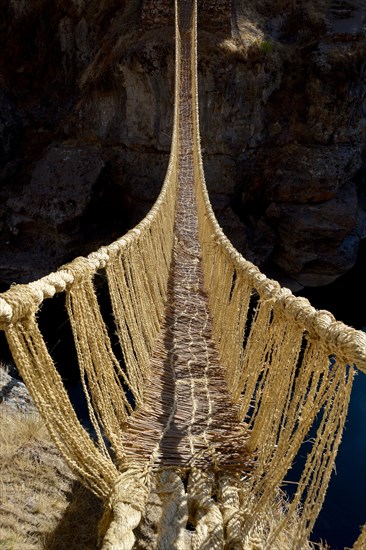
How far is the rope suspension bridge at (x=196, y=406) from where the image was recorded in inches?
48.8

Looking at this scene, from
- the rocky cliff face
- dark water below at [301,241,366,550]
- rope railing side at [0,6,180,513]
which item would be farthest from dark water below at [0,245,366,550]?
the rocky cliff face

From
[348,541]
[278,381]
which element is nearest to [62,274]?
[278,381]

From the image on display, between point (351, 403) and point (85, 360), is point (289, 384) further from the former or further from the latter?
point (351, 403)

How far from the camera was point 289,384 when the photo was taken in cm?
156

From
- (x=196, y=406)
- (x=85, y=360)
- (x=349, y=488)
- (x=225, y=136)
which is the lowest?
(x=349, y=488)

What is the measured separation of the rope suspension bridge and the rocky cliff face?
7.47 meters

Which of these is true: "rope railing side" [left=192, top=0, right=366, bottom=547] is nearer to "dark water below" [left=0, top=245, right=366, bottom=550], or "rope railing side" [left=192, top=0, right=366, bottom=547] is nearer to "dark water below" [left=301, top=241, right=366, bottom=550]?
"dark water below" [left=0, top=245, right=366, bottom=550]

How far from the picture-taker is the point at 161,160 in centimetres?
1014

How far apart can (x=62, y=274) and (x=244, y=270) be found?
1.01 meters

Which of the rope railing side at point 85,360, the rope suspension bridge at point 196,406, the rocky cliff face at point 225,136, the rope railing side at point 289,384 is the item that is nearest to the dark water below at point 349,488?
the rope suspension bridge at point 196,406

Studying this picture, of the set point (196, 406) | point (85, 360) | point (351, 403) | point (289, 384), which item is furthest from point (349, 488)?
point (85, 360)

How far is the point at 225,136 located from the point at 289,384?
359 inches

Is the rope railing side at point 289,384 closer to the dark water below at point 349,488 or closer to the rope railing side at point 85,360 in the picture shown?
the rope railing side at point 85,360

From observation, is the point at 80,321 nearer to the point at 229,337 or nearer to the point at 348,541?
the point at 229,337
